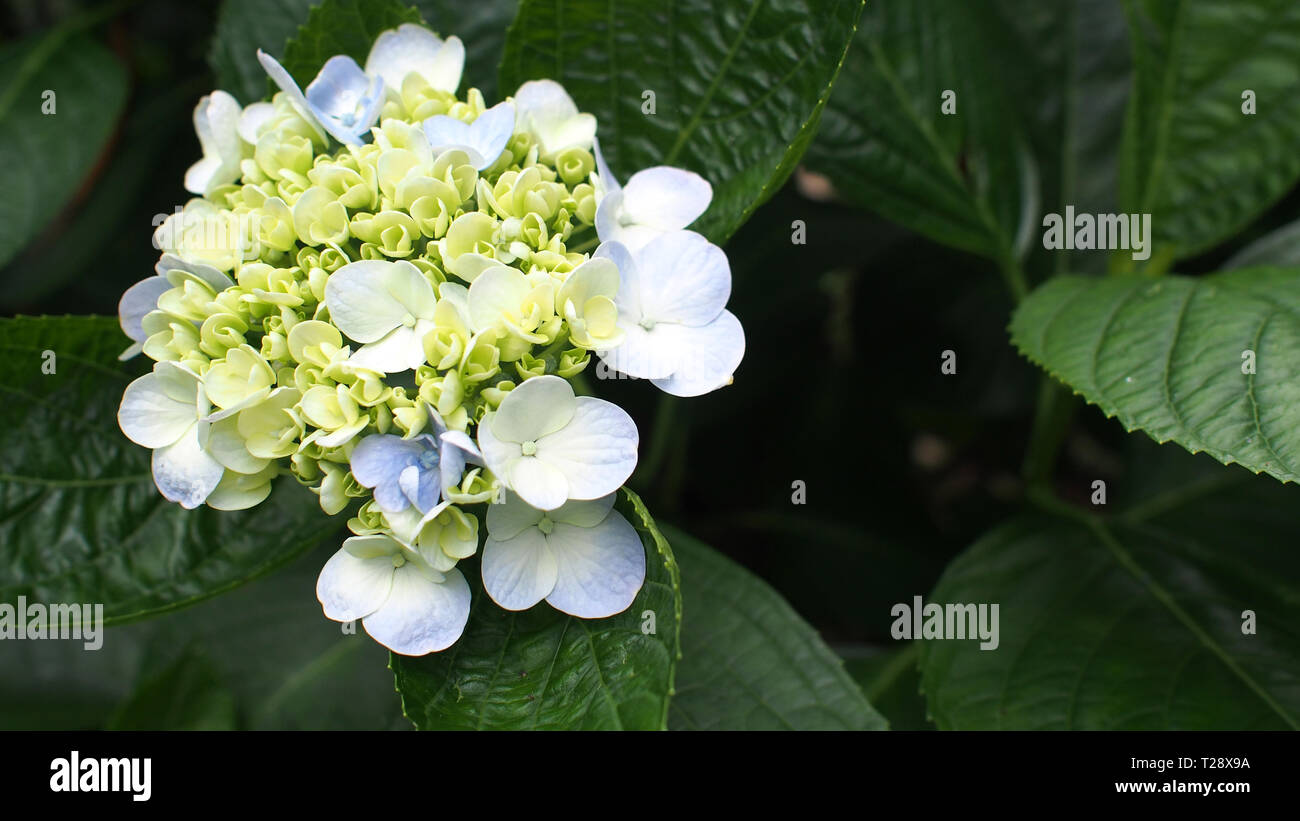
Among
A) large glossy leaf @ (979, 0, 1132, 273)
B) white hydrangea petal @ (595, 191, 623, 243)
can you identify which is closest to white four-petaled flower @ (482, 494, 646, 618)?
white hydrangea petal @ (595, 191, 623, 243)

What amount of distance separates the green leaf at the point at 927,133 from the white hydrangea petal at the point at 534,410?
0.64 metres

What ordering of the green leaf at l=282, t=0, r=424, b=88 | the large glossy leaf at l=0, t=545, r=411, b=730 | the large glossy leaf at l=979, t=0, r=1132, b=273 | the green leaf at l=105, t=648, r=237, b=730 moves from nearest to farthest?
1. the green leaf at l=282, t=0, r=424, b=88
2. the green leaf at l=105, t=648, r=237, b=730
3. the large glossy leaf at l=0, t=545, r=411, b=730
4. the large glossy leaf at l=979, t=0, r=1132, b=273

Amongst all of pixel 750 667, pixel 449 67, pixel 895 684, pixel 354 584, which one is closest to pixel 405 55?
pixel 449 67

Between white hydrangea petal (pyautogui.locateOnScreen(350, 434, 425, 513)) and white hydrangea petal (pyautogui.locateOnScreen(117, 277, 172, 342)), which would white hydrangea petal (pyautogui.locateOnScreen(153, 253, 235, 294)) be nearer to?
white hydrangea petal (pyautogui.locateOnScreen(117, 277, 172, 342))

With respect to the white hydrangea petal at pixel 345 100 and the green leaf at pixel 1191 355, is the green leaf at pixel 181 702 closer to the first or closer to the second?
the white hydrangea petal at pixel 345 100

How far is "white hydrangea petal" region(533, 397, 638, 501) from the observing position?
733 millimetres

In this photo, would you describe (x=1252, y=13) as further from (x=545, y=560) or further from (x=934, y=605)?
(x=545, y=560)

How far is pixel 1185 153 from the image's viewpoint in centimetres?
121

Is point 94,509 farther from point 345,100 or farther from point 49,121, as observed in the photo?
point 49,121

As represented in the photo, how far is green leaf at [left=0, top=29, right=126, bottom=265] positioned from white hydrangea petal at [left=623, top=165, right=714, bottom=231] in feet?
2.75

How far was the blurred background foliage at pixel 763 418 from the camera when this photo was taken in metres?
1.27

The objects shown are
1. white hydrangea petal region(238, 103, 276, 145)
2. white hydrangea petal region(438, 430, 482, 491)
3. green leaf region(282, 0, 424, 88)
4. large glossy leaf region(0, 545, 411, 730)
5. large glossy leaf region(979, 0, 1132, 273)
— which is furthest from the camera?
large glossy leaf region(979, 0, 1132, 273)
